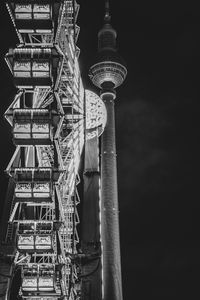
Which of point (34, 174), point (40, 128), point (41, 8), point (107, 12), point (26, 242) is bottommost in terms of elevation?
point (26, 242)

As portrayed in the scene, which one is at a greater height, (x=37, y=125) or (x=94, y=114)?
(x=94, y=114)

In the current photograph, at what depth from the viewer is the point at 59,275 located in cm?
3466

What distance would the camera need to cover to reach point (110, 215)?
70.8 meters

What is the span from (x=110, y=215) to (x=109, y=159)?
31.7ft

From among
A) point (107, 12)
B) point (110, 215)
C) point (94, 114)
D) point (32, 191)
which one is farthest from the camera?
point (107, 12)

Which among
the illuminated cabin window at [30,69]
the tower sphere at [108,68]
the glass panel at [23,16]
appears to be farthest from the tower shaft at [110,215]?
the glass panel at [23,16]

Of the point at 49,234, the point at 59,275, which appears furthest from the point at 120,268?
the point at 49,234

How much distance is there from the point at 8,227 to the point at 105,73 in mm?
59621

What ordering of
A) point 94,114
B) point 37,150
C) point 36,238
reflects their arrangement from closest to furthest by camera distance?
point 36,238, point 37,150, point 94,114

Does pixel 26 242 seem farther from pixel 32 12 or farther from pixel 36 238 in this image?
pixel 32 12

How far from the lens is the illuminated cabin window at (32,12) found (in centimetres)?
2852

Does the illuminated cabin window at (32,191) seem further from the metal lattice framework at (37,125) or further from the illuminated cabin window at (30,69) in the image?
the illuminated cabin window at (30,69)

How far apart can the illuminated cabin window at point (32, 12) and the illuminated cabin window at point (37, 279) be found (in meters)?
16.5

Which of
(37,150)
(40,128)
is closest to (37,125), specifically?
(40,128)
